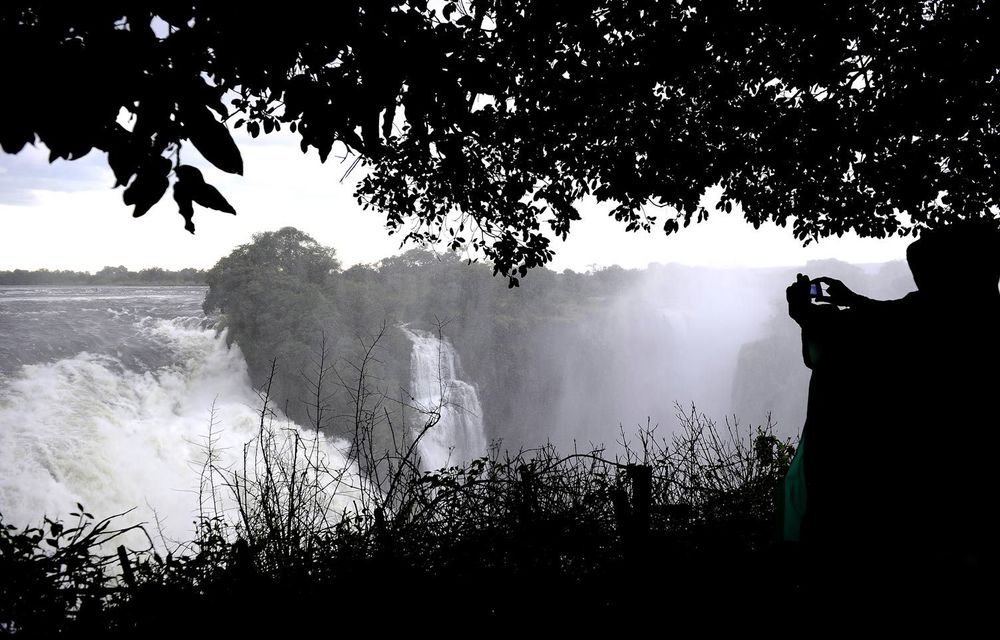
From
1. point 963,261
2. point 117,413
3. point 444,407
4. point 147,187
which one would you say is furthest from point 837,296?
point 444,407

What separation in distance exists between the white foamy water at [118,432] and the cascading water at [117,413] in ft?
0.11

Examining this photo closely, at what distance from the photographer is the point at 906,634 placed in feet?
5.23

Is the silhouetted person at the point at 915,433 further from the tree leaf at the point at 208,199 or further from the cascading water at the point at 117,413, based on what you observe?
the cascading water at the point at 117,413

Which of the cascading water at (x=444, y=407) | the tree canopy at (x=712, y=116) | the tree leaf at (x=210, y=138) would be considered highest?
the tree canopy at (x=712, y=116)

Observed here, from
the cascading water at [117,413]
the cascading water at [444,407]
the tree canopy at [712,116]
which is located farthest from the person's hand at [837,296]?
the cascading water at [444,407]

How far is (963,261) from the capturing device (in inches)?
57.7

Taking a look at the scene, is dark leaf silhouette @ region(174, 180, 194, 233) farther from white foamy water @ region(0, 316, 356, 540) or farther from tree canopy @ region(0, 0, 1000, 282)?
white foamy water @ region(0, 316, 356, 540)

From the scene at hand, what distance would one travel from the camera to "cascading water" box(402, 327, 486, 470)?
88.1ft

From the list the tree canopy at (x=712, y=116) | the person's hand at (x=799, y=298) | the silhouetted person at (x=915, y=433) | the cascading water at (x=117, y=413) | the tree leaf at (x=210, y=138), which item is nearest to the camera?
A: the tree leaf at (x=210, y=138)

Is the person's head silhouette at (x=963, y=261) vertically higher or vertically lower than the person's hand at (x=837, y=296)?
higher

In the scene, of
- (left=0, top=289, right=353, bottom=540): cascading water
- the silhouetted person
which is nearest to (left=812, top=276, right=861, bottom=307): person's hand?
the silhouetted person

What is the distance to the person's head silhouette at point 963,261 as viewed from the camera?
4.82 feet

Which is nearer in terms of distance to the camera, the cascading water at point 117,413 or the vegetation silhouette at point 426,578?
the vegetation silhouette at point 426,578

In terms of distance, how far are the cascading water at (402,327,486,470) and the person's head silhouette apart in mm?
25230
